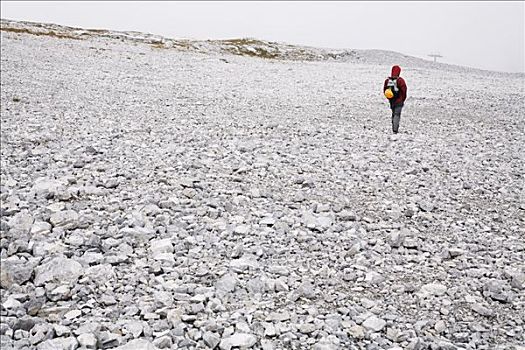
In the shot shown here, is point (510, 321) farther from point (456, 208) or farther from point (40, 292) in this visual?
point (40, 292)

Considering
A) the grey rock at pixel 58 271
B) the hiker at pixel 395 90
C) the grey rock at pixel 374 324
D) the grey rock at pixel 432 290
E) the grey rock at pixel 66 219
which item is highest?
the hiker at pixel 395 90

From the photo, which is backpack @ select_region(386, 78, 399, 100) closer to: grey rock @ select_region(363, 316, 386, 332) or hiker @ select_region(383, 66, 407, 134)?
hiker @ select_region(383, 66, 407, 134)

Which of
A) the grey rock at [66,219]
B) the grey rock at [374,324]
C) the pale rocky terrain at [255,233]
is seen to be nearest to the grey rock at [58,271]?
the pale rocky terrain at [255,233]

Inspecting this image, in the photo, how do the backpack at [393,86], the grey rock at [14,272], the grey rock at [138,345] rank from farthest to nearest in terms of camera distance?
the backpack at [393,86] → the grey rock at [14,272] → the grey rock at [138,345]

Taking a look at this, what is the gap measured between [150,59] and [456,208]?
3671 centimetres

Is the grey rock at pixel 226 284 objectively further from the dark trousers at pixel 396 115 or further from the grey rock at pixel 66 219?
the dark trousers at pixel 396 115

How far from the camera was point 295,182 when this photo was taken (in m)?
10.9

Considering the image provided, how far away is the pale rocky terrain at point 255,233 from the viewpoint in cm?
589

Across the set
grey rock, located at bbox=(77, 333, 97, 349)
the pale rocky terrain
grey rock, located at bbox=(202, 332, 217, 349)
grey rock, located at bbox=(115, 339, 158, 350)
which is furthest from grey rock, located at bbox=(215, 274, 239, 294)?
grey rock, located at bbox=(77, 333, 97, 349)

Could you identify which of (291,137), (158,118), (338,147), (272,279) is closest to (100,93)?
(158,118)

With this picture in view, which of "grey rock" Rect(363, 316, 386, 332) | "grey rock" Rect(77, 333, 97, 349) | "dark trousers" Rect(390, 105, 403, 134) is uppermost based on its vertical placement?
"dark trousers" Rect(390, 105, 403, 134)

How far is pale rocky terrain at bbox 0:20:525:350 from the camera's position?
→ 5893mm

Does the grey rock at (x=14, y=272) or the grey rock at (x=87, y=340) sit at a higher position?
the grey rock at (x=14, y=272)

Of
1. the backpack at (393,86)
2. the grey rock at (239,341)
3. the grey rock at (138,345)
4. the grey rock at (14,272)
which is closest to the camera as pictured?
the grey rock at (138,345)
